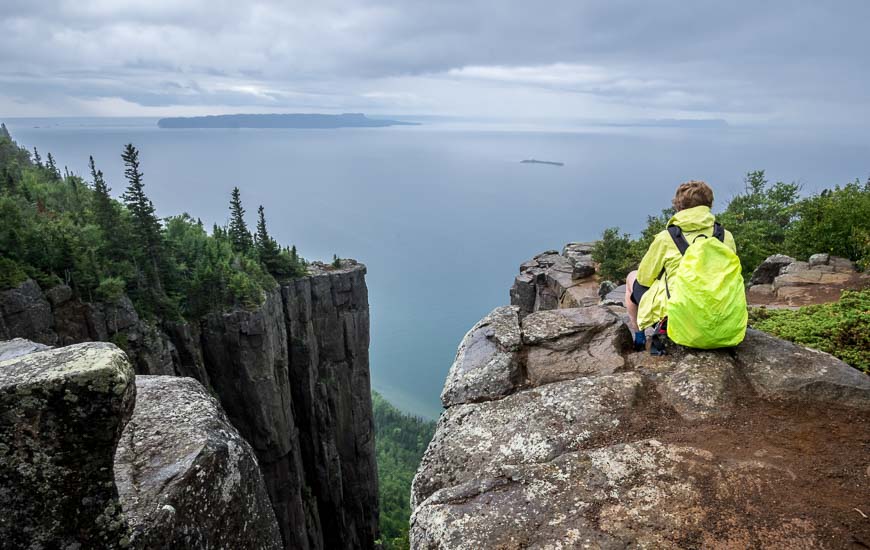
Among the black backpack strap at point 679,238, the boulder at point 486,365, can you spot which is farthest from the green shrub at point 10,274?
the black backpack strap at point 679,238

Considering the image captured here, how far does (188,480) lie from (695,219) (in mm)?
7326

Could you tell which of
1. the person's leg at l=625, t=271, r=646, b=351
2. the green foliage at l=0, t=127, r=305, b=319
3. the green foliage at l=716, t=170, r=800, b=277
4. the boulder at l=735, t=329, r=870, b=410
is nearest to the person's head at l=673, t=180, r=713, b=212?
the person's leg at l=625, t=271, r=646, b=351

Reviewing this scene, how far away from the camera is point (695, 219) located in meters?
6.66

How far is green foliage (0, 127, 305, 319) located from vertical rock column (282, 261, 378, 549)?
4.20 m

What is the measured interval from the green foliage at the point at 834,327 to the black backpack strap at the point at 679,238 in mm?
3781

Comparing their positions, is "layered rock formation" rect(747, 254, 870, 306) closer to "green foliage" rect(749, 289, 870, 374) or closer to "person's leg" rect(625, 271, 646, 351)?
"green foliage" rect(749, 289, 870, 374)

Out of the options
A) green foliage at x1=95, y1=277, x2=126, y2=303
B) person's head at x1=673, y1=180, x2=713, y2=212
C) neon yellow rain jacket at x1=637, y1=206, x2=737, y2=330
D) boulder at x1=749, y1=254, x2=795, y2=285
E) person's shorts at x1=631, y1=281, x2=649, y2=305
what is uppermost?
person's head at x1=673, y1=180, x2=713, y2=212

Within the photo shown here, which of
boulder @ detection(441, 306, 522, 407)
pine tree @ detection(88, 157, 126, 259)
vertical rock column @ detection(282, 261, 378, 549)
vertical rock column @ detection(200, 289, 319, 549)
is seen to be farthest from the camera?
vertical rock column @ detection(282, 261, 378, 549)

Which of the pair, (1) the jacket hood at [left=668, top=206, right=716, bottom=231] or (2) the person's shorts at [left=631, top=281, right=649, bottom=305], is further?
(2) the person's shorts at [left=631, top=281, right=649, bottom=305]

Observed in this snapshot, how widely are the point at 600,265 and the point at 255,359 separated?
2783 centimetres

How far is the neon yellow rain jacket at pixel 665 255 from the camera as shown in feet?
21.8

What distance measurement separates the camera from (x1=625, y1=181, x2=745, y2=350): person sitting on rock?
6637 mm

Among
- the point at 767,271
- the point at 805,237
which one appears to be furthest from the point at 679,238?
the point at 805,237

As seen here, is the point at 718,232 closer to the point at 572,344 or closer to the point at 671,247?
the point at 671,247
